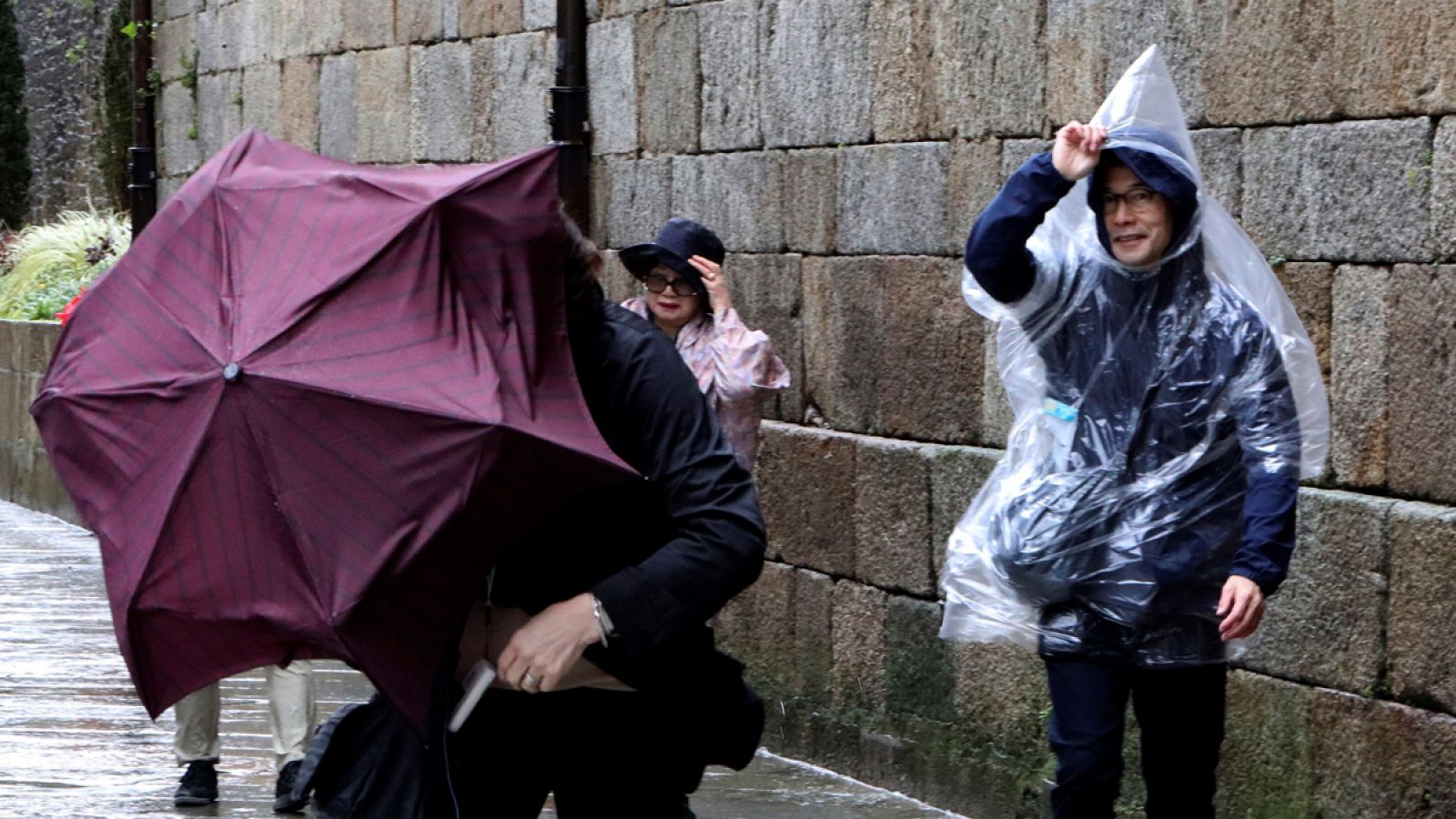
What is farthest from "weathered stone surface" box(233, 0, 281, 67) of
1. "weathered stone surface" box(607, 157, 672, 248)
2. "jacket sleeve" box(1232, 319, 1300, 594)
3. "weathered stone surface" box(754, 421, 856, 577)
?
"jacket sleeve" box(1232, 319, 1300, 594)

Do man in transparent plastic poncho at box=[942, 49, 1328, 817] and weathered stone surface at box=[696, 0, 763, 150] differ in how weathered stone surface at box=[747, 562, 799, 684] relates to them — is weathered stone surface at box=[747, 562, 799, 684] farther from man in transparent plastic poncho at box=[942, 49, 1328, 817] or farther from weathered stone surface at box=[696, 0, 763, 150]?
man in transparent plastic poncho at box=[942, 49, 1328, 817]

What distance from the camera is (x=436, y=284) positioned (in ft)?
10.0

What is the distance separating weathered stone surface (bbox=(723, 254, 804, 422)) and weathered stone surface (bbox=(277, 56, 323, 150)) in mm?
4785

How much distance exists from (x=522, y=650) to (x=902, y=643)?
3661mm

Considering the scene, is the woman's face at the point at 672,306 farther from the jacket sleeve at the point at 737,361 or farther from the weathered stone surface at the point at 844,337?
the weathered stone surface at the point at 844,337

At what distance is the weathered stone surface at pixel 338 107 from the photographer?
11344mm

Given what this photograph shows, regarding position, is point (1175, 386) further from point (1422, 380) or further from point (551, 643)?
point (551, 643)

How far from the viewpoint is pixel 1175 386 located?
13.8ft

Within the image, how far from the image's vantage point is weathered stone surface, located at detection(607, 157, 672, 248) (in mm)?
8266

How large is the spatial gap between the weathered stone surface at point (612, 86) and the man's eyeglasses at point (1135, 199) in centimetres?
434

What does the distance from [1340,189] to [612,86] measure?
3.98 meters

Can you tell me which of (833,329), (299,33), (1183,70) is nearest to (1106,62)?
(1183,70)

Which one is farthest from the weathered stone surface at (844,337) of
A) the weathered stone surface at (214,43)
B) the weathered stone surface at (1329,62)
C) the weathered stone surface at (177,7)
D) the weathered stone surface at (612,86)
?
the weathered stone surface at (177,7)

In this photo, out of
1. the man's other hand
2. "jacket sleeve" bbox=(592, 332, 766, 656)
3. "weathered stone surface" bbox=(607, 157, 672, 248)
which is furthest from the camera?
"weathered stone surface" bbox=(607, 157, 672, 248)
